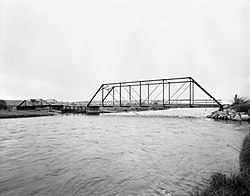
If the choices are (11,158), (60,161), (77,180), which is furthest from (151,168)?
(11,158)

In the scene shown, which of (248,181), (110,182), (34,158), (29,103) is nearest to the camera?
(248,181)

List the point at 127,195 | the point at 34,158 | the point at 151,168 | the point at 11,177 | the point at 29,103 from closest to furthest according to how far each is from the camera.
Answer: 1. the point at 127,195
2. the point at 11,177
3. the point at 151,168
4. the point at 34,158
5. the point at 29,103

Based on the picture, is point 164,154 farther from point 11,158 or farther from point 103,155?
point 11,158

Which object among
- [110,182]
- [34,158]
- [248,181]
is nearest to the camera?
[248,181]

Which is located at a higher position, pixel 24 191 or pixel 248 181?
pixel 248 181

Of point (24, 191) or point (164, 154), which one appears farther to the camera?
point (164, 154)

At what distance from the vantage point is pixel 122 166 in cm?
800

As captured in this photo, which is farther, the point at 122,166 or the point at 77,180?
the point at 122,166

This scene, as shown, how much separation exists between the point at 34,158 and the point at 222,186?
8.99 metres

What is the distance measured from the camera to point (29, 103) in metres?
73.4

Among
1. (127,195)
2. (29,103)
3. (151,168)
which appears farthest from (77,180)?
(29,103)

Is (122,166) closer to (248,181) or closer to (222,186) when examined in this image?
(222,186)

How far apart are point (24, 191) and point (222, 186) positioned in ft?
19.4

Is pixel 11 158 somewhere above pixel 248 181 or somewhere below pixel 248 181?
below
